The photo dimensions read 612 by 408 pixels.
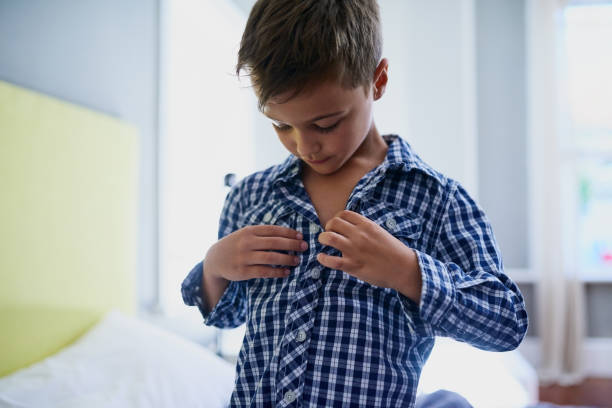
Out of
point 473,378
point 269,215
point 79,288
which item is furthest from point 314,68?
point 473,378

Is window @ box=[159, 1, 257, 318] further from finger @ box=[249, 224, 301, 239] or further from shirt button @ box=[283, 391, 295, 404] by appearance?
shirt button @ box=[283, 391, 295, 404]

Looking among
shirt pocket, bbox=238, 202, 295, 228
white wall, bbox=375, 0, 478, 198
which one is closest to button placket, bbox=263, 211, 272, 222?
shirt pocket, bbox=238, 202, 295, 228

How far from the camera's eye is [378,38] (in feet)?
2.33

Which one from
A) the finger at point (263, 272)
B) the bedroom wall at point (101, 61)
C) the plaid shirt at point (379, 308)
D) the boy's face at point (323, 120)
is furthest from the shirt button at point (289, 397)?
the bedroom wall at point (101, 61)

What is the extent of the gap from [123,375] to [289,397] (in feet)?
2.29

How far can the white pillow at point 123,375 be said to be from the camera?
1.07 metres

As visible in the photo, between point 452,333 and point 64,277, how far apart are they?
3.74 feet

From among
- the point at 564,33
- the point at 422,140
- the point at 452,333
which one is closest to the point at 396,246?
the point at 452,333

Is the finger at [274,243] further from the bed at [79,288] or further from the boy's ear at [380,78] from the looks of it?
the bed at [79,288]

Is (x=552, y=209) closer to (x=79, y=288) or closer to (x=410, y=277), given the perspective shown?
(x=79, y=288)

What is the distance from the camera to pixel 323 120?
2.13ft

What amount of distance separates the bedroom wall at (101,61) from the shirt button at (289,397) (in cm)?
108

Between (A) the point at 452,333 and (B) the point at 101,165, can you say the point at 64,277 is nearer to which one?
(B) the point at 101,165

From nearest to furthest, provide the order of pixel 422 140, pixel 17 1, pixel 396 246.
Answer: pixel 396 246
pixel 17 1
pixel 422 140
